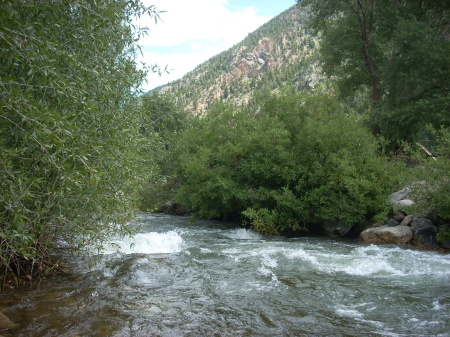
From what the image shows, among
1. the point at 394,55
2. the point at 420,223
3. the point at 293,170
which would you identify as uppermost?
the point at 394,55

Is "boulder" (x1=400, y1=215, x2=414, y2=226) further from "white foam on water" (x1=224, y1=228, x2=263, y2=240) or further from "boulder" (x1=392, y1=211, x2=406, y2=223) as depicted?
"white foam on water" (x1=224, y1=228, x2=263, y2=240)

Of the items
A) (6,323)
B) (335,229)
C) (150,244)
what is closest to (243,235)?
(335,229)

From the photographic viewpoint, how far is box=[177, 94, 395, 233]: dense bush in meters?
15.3

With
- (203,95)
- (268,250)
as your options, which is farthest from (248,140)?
(203,95)

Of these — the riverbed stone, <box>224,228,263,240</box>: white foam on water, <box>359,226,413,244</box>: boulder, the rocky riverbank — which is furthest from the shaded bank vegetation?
the riverbed stone

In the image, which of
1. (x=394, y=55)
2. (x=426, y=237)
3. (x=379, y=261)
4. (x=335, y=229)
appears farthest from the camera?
(x=394, y=55)

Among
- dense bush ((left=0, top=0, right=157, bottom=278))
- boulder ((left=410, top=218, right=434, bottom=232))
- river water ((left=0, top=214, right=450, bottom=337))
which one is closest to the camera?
dense bush ((left=0, top=0, right=157, bottom=278))

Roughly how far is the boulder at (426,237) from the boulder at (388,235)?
0.89 feet

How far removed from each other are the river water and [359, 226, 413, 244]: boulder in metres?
1.17

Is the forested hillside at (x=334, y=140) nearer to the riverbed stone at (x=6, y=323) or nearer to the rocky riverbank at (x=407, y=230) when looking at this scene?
the rocky riverbank at (x=407, y=230)

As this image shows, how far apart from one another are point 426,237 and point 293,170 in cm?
579

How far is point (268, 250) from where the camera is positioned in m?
12.3

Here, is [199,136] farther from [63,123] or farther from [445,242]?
[63,123]

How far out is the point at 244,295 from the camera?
7852 mm
